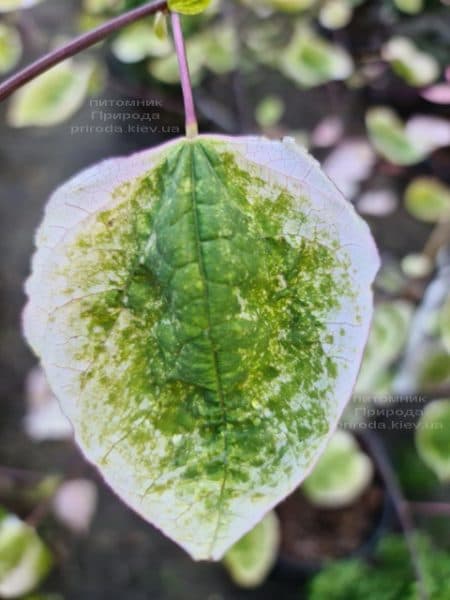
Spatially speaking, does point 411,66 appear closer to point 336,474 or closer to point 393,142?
point 393,142

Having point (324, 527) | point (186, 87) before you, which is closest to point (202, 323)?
point (186, 87)

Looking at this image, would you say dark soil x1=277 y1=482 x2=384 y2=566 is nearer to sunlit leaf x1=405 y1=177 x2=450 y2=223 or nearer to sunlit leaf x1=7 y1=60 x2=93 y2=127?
sunlit leaf x1=405 y1=177 x2=450 y2=223

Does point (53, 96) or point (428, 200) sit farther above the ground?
point (53, 96)

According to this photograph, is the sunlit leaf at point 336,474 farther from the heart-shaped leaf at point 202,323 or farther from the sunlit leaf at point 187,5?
the sunlit leaf at point 187,5

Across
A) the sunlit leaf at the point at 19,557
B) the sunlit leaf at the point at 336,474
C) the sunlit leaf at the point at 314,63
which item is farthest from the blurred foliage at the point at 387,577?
the sunlit leaf at the point at 314,63

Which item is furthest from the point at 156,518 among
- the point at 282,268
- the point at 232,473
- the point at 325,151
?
the point at 325,151

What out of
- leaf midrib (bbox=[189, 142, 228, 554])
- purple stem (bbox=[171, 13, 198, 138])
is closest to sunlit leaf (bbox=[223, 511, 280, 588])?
leaf midrib (bbox=[189, 142, 228, 554])

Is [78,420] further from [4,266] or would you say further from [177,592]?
[4,266]
